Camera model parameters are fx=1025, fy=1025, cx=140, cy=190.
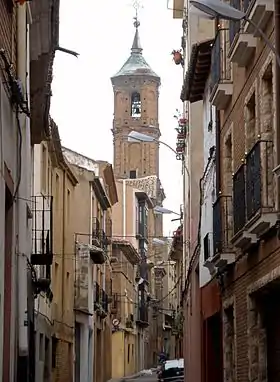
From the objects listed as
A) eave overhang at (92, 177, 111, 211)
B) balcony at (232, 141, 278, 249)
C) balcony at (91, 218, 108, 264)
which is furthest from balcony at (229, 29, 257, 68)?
eave overhang at (92, 177, 111, 211)

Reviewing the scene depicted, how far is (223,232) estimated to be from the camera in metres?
18.5

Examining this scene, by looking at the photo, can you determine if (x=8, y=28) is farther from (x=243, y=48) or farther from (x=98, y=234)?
(x=98, y=234)

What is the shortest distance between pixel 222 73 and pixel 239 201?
344cm

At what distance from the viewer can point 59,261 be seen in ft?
120

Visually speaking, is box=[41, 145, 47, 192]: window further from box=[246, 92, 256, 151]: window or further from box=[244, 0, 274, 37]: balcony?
box=[244, 0, 274, 37]: balcony

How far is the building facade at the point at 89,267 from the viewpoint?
4244 cm

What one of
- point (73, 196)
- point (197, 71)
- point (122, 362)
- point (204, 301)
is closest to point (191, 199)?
point (204, 301)

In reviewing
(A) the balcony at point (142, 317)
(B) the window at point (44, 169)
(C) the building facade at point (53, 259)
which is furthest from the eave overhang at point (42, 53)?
(A) the balcony at point (142, 317)

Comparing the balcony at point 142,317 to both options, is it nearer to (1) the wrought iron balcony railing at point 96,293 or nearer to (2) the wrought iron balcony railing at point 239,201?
(1) the wrought iron balcony railing at point 96,293

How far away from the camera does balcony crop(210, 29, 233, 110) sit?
18.2m

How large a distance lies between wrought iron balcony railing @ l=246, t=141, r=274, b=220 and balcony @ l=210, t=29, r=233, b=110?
3712mm

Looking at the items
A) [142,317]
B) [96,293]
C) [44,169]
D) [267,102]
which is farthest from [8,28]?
[142,317]

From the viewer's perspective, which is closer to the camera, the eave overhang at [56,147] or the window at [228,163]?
the window at [228,163]

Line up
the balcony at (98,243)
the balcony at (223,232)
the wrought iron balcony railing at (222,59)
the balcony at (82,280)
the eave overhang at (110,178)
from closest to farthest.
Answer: the balcony at (223,232)
the wrought iron balcony railing at (222,59)
the balcony at (82,280)
the balcony at (98,243)
the eave overhang at (110,178)
